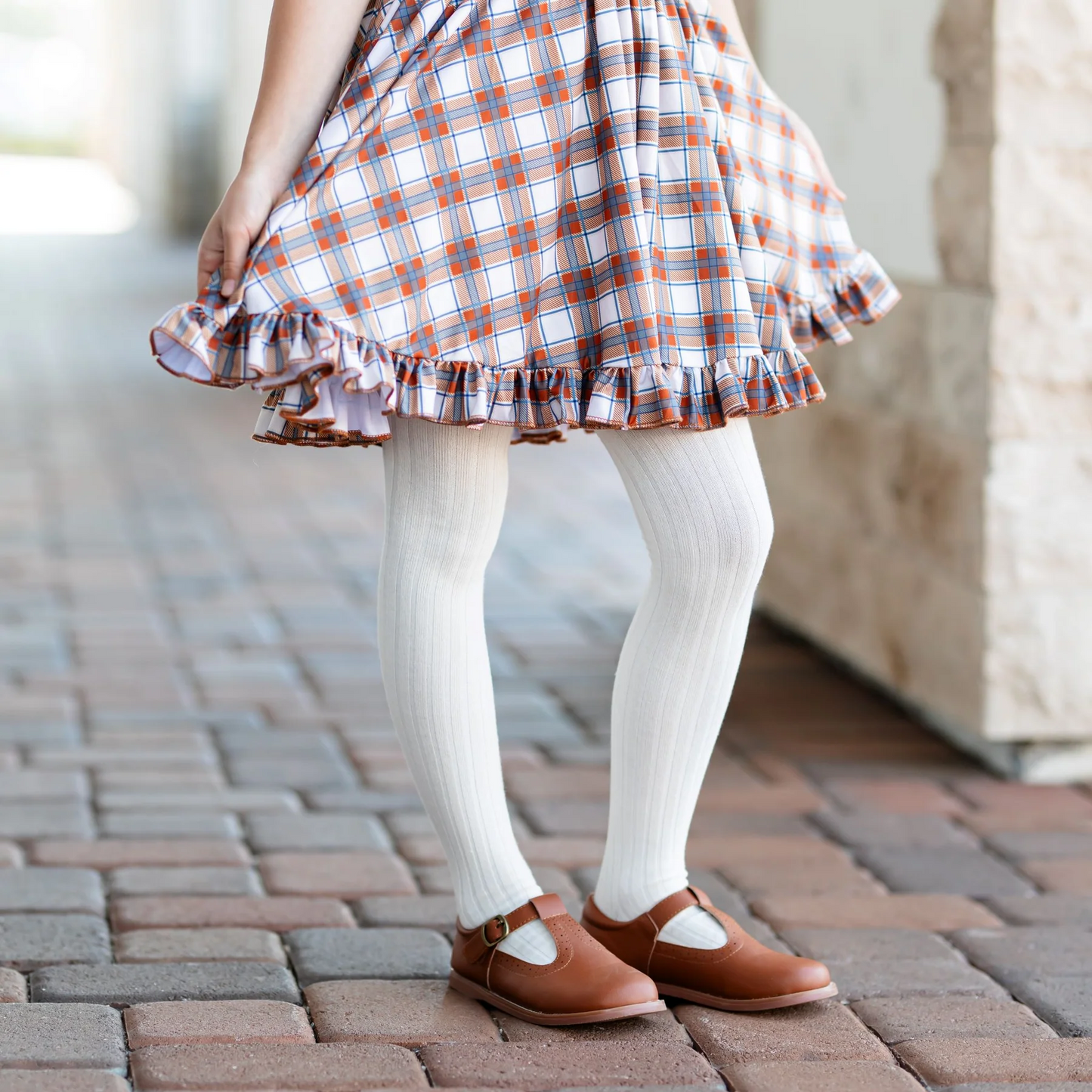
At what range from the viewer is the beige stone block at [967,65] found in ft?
7.98

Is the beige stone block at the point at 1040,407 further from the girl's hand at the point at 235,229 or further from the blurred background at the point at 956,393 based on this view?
the girl's hand at the point at 235,229

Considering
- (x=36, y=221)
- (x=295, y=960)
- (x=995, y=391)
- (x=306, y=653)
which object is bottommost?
(x=36, y=221)

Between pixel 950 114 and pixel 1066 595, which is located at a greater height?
pixel 950 114

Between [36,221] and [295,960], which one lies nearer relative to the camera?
[295,960]

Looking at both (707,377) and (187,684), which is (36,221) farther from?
(707,377)

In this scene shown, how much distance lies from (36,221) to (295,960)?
1599 centimetres

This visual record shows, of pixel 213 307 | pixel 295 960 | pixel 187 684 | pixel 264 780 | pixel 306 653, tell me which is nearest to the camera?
pixel 213 307

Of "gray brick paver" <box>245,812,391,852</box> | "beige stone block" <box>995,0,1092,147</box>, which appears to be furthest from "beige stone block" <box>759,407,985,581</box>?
"gray brick paver" <box>245,812,391,852</box>

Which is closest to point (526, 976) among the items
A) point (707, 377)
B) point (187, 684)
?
point (707, 377)

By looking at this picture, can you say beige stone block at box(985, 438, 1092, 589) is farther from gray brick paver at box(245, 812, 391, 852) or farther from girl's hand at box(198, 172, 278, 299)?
girl's hand at box(198, 172, 278, 299)

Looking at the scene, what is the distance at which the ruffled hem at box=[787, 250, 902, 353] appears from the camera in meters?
1.69

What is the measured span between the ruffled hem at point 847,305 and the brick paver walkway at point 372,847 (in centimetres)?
67

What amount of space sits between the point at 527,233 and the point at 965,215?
4.04 ft

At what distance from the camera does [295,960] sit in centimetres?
178
